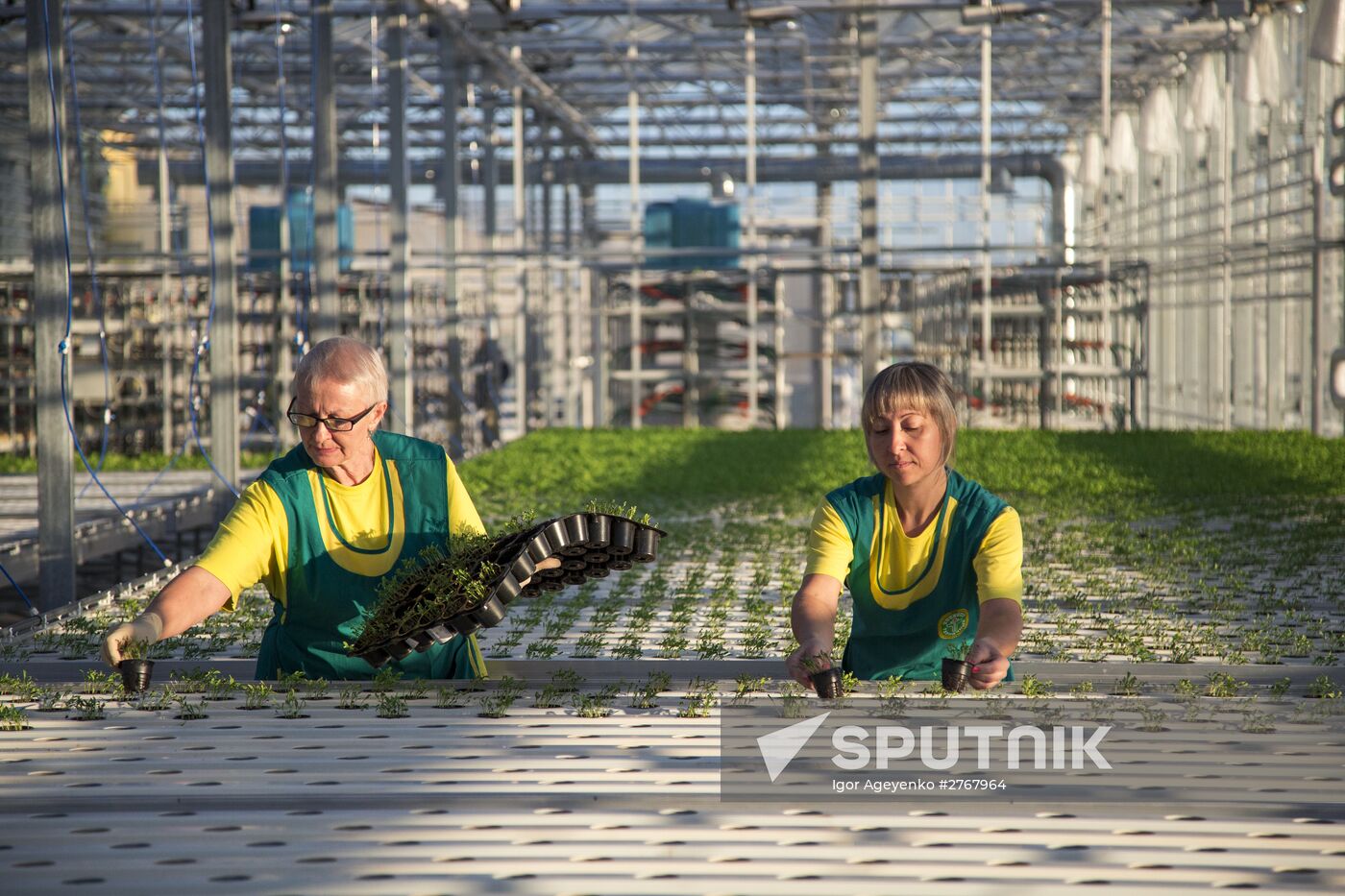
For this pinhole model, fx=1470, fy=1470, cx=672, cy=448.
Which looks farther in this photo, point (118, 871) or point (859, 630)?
point (859, 630)

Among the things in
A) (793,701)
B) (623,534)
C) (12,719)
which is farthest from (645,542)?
(12,719)

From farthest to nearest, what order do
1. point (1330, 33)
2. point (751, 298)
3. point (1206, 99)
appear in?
1. point (751, 298)
2. point (1206, 99)
3. point (1330, 33)

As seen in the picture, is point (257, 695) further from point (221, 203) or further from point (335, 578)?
→ point (221, 203)

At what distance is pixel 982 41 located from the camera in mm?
16391

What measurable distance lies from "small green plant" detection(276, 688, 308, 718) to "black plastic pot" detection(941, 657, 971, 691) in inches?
44.2

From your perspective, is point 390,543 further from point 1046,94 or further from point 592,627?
point 1046,94

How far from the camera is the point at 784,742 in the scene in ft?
7.61

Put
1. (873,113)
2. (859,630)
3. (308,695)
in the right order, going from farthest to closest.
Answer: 1. (873,113)
2. (859,630)
3. (308,695)

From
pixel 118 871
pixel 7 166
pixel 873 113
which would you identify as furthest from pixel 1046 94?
pixel 118 871

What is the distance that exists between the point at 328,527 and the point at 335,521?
19 mm

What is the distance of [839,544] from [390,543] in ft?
3.04

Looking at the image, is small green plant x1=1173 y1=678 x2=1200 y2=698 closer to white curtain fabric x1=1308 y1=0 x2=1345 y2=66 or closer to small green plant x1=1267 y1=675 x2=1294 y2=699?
small green plant x1=1267 y1=675 x2=1294 y2=699

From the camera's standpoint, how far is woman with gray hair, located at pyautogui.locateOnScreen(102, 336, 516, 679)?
2881 millimetres

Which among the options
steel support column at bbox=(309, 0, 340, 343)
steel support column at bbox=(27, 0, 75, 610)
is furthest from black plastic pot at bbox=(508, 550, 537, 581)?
steel support column at bbox=(309, 0, 340, 343)
